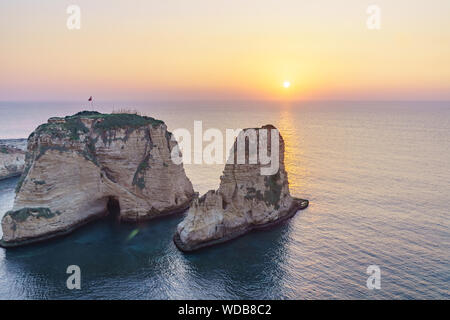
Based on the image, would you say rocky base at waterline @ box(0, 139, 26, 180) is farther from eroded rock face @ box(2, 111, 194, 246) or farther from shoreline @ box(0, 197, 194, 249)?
shoreline @ box(0, 197, 194, 249)

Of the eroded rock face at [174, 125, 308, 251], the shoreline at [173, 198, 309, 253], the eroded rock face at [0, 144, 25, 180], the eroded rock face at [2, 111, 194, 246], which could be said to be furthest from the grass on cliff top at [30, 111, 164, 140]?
the eroded rock face at [0, 144, 25, 180]

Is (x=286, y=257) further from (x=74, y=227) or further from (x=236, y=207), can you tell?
(x=74, y=227)

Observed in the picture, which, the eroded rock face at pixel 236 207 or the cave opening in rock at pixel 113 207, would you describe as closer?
the eroded rock face at pixel 236 207

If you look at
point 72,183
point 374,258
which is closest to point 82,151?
point 72,183

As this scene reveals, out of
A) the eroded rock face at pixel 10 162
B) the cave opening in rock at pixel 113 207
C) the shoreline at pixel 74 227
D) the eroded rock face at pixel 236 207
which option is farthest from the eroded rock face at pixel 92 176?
the eroded rock face at pixel 10 162

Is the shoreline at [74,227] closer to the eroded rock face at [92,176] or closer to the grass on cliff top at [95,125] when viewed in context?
the eroded rock face at [92,176]

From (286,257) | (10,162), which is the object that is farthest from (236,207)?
(10,162)

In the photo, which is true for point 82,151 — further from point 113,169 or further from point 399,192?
point 399,192
